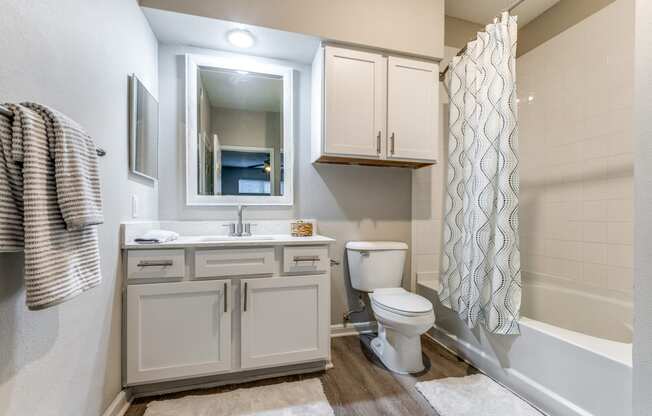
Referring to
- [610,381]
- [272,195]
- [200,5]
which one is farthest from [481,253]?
[200,5]

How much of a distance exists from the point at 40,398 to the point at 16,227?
549 millimetres

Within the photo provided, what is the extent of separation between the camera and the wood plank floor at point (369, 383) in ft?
4.58

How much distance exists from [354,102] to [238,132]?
0.87 meters

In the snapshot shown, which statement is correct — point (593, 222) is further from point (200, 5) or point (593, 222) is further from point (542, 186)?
point (200, 5)

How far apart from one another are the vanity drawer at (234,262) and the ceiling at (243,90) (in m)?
1.11

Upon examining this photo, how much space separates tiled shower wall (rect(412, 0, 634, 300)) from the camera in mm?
1705

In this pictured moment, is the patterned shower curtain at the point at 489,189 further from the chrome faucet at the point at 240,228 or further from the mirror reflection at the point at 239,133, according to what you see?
the chrome faucet at the point at 240,228

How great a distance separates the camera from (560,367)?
131cm

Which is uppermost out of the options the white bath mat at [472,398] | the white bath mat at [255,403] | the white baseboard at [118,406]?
the white baseboard at [118,406]

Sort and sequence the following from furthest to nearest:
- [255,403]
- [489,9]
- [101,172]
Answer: [489,9]
[255,403]
[101,172]

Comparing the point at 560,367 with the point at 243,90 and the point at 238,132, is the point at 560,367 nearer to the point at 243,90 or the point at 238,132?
the point at 238,132

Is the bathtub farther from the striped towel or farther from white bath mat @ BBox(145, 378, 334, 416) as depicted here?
the striped towel

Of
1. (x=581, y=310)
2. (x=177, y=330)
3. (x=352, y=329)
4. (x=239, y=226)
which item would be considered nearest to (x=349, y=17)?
(x=239, y=226)

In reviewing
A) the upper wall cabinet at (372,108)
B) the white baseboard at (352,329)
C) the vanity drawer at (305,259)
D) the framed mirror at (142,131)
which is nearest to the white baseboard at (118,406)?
the vanity drawer at (305,259)
